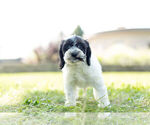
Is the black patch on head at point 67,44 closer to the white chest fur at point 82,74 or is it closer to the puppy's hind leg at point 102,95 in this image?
the white chest fur at point 82,74

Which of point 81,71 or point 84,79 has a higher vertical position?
point 81,71

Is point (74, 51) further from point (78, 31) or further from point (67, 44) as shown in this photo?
point (78, 31)

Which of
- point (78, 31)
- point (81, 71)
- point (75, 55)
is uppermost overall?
point (78, 31)

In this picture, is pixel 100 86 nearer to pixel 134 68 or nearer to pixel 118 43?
pixel 134 68

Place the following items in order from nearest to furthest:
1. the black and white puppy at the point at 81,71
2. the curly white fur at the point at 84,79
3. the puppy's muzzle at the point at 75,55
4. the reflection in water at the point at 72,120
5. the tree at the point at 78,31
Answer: the reflection in water at the point at 72,120
the puppy's muzzle at the point at 75,55
the black and white puppy at the point at 81,71
the curly white fur at the point at 84,79
the tree at the point at 78,31

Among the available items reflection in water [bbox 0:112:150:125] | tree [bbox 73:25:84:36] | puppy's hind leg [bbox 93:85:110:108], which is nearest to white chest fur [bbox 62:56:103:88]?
puppy's hind leg [bbox 93:85:110:108]

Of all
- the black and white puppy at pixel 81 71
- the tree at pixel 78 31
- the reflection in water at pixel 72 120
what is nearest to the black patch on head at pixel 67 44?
the black and white puppy at pixel 81 71

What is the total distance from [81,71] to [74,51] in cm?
46

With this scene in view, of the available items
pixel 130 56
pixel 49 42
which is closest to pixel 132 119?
pixel 130 56

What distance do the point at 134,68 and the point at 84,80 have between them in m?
14.0

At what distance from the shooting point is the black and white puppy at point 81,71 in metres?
2.99

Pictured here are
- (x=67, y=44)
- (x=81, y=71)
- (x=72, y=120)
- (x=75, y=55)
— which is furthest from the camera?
(x=81, y=71)

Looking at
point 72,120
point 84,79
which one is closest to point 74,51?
point 84,79

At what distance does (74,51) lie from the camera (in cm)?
279
